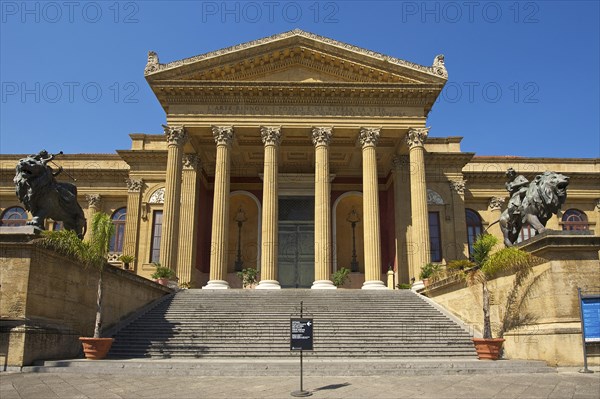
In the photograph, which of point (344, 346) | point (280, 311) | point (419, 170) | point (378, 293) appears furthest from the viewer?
point (419, 170)

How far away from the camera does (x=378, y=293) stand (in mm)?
19750

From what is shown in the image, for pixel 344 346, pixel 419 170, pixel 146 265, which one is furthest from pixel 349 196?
pixel 344 346

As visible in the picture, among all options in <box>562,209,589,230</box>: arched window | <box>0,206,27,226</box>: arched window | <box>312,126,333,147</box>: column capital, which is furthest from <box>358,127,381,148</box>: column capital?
<box>0,206,27,226</box>: arched window

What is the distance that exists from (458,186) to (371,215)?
930 cm

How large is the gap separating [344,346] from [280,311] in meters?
3.78

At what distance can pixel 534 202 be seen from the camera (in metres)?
13.9

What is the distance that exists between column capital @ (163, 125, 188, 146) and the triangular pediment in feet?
7.89

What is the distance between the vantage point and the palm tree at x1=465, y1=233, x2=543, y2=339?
12930mm

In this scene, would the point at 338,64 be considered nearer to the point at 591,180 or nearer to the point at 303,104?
the point at 303,104

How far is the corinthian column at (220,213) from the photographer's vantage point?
21.6 meters

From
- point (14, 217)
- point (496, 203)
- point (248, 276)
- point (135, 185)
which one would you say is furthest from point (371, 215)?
point (14, 217)

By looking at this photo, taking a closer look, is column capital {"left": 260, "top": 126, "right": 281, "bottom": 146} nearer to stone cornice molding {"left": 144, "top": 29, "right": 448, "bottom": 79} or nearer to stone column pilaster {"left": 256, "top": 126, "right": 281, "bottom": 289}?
stone column pilaster {"left": 256, "top": 126, "right": 281, "bottom": 289}

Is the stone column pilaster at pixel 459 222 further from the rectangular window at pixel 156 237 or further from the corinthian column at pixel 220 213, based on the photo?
the rectangular window at pixel 156 237

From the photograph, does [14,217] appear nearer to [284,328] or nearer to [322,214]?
[322,214]
